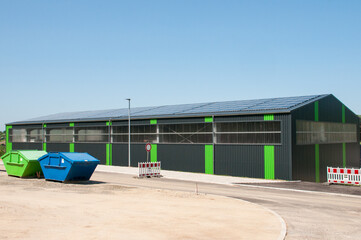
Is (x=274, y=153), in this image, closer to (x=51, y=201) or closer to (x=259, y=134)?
(x=259, y=134)

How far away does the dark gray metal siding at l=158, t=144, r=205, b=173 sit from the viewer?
31.4 metres

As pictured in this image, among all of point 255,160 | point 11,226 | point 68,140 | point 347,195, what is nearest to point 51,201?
point 11,226

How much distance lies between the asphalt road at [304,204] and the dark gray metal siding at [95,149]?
13.1 metres

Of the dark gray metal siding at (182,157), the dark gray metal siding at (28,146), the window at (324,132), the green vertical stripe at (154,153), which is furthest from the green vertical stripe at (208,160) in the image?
the dark gray metal siding at (28,146)

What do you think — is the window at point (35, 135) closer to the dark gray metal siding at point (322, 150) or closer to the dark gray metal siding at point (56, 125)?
the dark gray metal siding at point (56, 125)

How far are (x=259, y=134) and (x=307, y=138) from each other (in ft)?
13.0

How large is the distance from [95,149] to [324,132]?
22.4 m

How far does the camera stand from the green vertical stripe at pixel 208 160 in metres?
30.5

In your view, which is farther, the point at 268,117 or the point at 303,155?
the point at 303,155

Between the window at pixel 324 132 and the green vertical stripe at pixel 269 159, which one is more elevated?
the window at pixel 324 132

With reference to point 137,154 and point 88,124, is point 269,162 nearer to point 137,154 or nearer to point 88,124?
point 137,154

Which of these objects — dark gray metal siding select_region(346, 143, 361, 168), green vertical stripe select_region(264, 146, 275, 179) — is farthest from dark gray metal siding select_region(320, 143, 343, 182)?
green vertical stripe select_region(264, 146, 275, 179)

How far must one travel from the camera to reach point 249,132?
28375 millimetres

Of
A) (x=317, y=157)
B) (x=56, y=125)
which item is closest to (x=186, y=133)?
(x=317, y=157)
